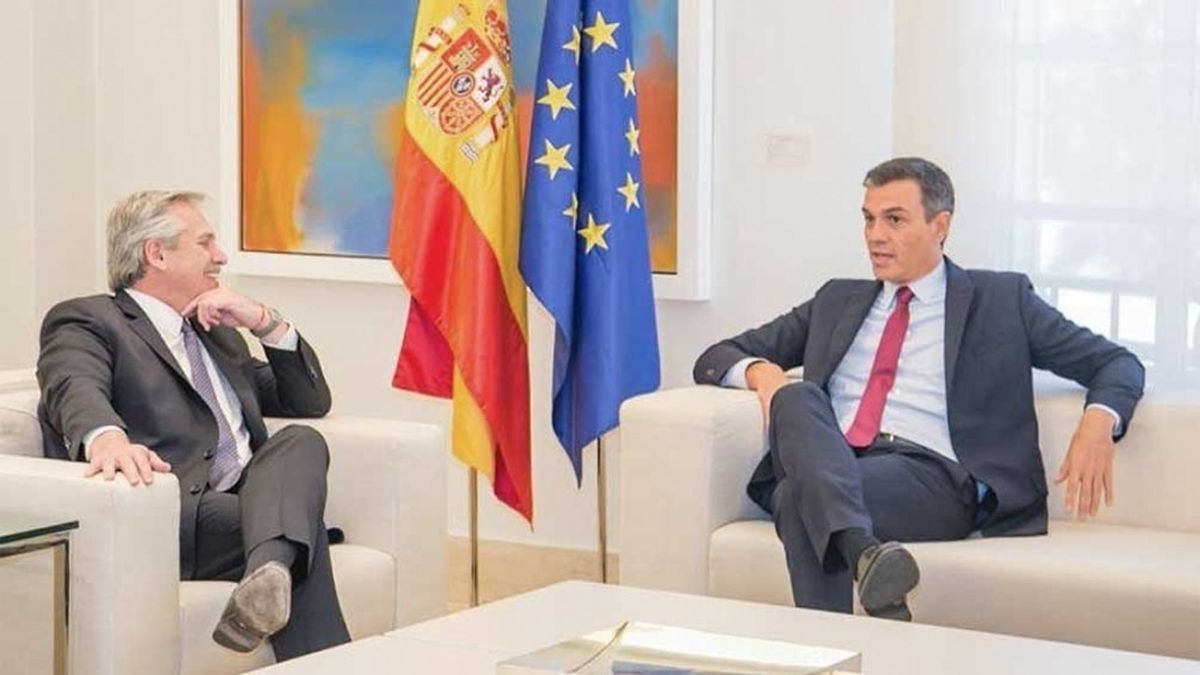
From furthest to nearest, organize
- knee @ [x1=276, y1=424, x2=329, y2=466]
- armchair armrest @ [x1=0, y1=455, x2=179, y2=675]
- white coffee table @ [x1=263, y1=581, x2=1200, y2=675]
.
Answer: knee @ [x1=276, y1=424, x2=329, y2=466], armchair armrest @ [x1=0, y1=455, x2=179, y2=675], white coffee table @ [x1=263, y1=581, x2=1200, y2=675]

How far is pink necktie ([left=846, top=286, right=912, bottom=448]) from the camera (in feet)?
14.7

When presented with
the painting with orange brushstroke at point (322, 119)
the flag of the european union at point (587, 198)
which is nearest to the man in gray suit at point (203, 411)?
the flag of the european union at point (587, 198)

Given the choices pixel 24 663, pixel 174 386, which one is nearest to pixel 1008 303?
pixel 174 386

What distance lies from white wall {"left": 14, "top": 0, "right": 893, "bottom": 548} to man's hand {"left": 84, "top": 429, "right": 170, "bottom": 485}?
6.66 ft

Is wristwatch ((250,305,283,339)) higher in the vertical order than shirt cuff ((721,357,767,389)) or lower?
higher

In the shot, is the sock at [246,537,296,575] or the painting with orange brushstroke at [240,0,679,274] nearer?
the sock at [246,537,296,575]

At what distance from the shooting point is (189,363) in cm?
424

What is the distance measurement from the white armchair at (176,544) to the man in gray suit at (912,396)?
0.77 metres

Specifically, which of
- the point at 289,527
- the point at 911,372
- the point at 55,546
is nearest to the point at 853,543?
the point at 911,372

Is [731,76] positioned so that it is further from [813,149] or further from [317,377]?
[317,377]

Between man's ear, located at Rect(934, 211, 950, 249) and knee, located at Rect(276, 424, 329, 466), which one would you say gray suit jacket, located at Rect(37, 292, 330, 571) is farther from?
man's ear, located at Rect(934, 211, 950, 249)

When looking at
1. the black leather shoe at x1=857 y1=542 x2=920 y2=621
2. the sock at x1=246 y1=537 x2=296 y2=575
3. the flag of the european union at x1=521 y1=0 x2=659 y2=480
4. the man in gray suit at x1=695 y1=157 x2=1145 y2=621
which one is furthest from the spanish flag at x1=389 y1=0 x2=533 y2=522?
the black leather shoe at x1=857 y1=542 x2=920 y2=621

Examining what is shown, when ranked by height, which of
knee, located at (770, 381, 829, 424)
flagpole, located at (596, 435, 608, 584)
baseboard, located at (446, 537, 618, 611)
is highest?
knee, located at (770, 381, 829, 424)

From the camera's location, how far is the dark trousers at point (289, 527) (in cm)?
380
